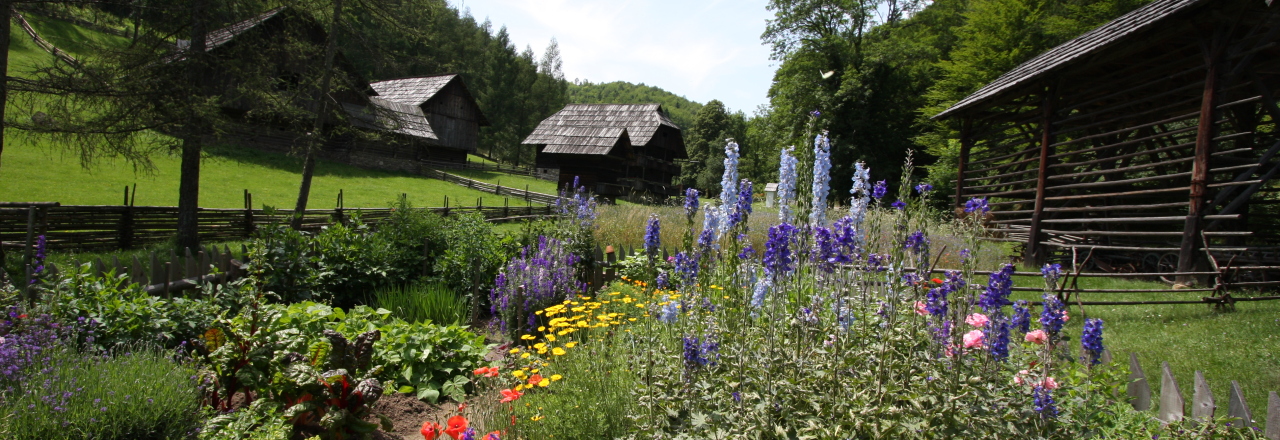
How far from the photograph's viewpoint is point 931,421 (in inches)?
90.7

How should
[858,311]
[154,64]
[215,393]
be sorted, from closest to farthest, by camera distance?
[858,311] < [215,393] < [154,64]

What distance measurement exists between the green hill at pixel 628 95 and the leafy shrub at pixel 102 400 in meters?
101

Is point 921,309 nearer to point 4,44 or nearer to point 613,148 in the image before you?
point 4,44

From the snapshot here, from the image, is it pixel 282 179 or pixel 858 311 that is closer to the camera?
pixel 858 311

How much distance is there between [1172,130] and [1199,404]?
34.6 ft

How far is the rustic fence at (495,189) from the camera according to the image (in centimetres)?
2667

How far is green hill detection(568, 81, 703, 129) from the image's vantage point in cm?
10799

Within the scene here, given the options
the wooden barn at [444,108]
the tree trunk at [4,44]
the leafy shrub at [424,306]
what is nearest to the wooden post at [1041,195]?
the leafy shrub at [424,306]

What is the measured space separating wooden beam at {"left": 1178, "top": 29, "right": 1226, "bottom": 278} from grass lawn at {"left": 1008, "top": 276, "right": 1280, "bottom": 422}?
72 centimetres

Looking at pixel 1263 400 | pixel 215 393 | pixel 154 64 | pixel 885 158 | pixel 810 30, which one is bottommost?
pixel 215 393

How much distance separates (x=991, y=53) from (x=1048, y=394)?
24.3 metres

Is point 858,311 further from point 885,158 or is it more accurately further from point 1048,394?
point 885,158

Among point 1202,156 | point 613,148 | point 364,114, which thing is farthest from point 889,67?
point 364,114

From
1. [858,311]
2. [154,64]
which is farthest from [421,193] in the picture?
[858,311]
